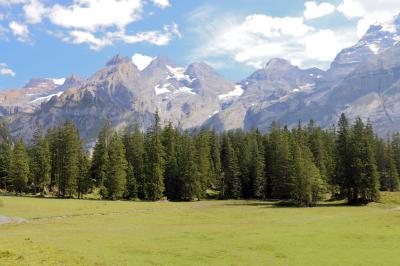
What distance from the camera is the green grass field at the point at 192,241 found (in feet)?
122

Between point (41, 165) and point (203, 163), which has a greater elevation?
point (203, 163)

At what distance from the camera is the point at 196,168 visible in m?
135

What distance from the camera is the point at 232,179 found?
142m

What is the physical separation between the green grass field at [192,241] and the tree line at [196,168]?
144ft

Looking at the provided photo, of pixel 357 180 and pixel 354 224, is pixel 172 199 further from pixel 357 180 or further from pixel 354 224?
pixel 354 224

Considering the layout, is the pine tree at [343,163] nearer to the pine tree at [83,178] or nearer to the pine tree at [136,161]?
the pine tree at [136,161]

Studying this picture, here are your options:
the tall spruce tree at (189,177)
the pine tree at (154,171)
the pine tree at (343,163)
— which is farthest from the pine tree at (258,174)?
the pine tree at (154,171)

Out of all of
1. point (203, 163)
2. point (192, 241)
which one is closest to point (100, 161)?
point (203, 163)

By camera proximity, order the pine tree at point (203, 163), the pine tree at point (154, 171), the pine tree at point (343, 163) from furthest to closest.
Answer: the pine tree at point (203, 163)
the pine tree at point (154, 171)
the pine tree at point (343, 163)

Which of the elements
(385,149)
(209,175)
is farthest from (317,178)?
(385,149)

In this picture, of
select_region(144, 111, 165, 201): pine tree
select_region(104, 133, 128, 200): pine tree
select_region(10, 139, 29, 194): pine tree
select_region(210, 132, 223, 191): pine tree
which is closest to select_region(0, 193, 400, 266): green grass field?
select_region(104, 133, 128, 200): pine tree

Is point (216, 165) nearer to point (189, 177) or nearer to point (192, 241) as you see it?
point (189, 177)

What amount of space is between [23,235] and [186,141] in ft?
321

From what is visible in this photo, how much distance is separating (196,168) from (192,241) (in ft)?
286
